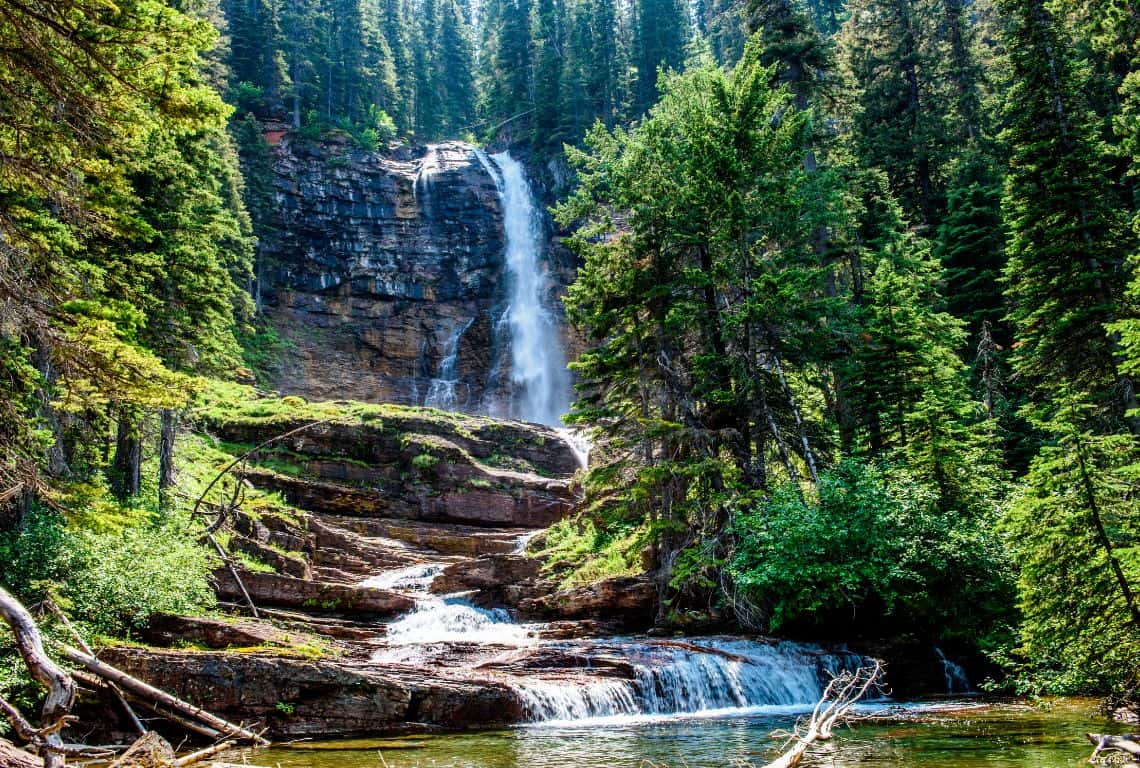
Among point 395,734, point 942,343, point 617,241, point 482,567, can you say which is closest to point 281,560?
point 482,567

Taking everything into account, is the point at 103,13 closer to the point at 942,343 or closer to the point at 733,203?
the point at 733,203

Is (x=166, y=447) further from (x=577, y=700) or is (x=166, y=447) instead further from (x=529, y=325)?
(x=529, y=325)

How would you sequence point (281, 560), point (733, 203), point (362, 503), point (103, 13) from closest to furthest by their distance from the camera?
1. point (103, 13)
2. point (733, 203)
3. point (281, 560)
4. point (362, 503)

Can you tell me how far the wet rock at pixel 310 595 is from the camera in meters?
16.6

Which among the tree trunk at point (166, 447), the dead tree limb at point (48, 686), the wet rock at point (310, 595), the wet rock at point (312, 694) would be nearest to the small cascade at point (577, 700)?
the wet rock at point (312, 694)

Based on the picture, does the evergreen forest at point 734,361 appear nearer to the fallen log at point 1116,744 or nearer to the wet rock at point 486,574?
the wet rock at point 486,574

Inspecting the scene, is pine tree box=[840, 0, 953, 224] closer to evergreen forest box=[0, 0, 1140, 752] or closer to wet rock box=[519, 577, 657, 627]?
evergreen forest box=[0, 0, 1140, 752]

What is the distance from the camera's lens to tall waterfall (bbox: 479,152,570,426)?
44875 millimetres

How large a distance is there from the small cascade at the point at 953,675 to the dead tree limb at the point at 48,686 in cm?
1407

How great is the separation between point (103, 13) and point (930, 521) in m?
14.8

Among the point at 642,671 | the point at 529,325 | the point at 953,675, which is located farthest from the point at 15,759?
the point at 529,325

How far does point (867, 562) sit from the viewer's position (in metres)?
14.0

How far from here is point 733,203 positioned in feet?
56.8

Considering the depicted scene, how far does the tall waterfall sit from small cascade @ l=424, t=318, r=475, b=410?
2.65m
